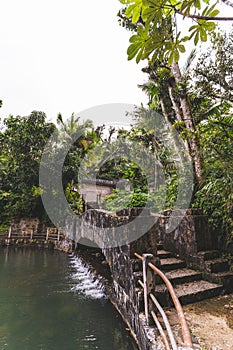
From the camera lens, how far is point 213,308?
331 cm

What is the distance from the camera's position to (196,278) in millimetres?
4062

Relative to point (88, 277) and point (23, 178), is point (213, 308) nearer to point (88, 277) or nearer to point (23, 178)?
point (88, 277)

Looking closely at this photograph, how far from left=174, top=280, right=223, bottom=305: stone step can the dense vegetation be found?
3.65 ft

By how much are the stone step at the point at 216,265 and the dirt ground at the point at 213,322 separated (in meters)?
0.47

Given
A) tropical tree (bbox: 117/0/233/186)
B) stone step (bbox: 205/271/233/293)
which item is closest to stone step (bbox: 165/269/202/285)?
stone step (bbox: 205/271/233/293)

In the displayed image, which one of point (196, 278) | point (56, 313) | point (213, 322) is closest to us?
point (213, 322)

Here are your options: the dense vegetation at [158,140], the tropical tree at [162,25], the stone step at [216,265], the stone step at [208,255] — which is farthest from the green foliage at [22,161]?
the tropical tree at [162,25]

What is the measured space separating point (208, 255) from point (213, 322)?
4.96 feet

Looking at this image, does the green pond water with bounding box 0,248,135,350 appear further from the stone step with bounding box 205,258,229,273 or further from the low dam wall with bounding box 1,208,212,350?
the stone step with bounding box 205,258,229,273

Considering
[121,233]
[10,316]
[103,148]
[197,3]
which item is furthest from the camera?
[103,148]

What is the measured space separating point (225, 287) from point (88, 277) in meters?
5.38

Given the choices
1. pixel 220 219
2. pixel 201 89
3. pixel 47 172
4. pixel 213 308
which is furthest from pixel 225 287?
pixel 47 172

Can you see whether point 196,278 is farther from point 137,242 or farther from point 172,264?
point 137,242

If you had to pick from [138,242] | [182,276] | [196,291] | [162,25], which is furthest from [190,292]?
[162,25]
